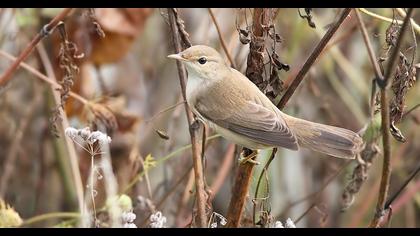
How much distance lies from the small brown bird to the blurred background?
0.62m

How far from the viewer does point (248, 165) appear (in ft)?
7.54

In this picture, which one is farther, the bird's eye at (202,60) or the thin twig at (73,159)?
the bird's eye at (202,60)

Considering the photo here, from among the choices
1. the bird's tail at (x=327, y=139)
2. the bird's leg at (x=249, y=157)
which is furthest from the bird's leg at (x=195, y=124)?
the bird's tail at (x=327, y=139)

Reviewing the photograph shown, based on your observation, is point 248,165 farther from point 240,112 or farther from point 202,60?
point 202,60

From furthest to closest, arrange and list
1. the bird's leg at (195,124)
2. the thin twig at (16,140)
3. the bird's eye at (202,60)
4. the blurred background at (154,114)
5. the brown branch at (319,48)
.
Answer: the thin twig at (16,140) < the blurred background at (154,114) < the bird's eye at (202,60) < the bird's leg at (195,124) < the brown branch at (319,48)

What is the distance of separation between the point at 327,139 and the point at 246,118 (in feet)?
0.94

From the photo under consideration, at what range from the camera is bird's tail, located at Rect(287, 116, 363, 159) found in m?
2.20

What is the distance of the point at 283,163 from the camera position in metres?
5.35

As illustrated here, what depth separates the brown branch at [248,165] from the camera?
2.17m

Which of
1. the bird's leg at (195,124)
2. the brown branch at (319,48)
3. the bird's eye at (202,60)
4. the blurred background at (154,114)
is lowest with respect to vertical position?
the blurred background at (154,114)

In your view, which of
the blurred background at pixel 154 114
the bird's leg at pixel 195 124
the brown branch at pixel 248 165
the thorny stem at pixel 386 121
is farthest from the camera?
the blurred background at pixel 154 114

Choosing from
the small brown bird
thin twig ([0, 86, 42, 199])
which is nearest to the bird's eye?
the small brown bird

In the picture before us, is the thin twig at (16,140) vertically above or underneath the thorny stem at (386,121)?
underneath

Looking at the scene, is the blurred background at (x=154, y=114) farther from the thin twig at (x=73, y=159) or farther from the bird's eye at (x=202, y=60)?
the bird's eye at (x=202, y=60)
